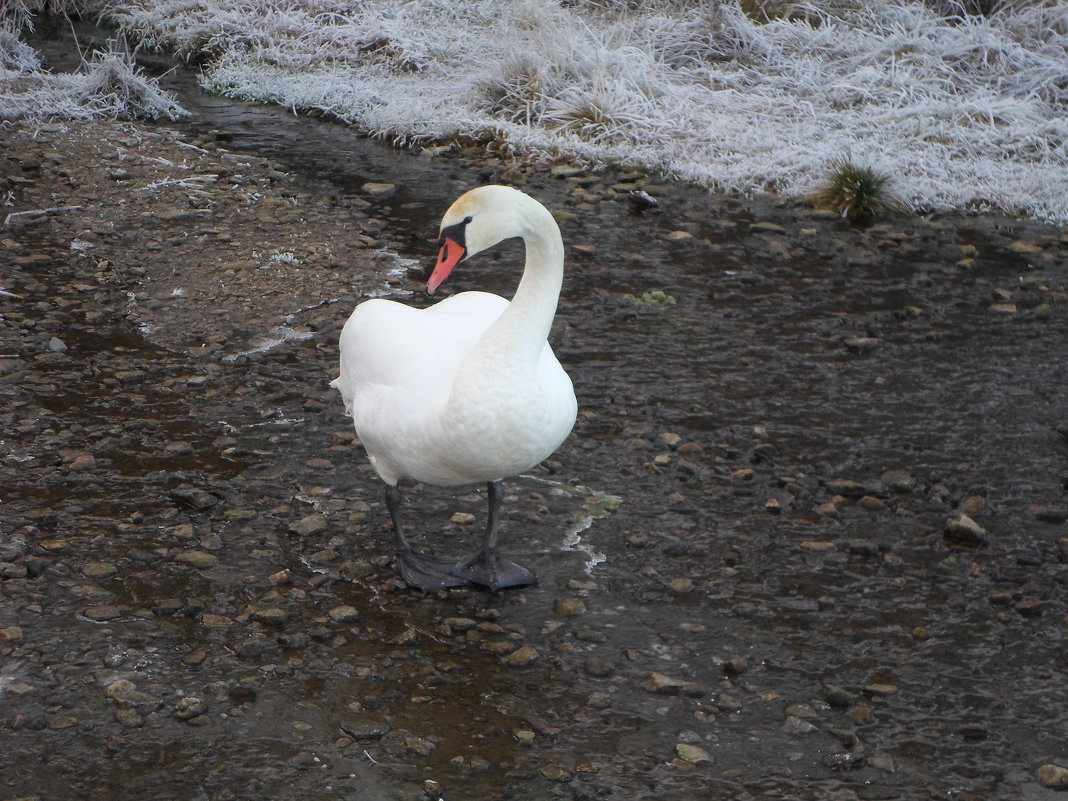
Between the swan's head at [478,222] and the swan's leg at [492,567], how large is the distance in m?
→ 0.83

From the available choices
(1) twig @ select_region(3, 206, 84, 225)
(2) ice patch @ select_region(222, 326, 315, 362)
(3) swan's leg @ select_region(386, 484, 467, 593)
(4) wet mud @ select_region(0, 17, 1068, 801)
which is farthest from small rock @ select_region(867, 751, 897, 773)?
(1) twig @ select_region(3, 206, 84, 225)

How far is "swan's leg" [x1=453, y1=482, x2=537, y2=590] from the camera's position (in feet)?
13.4

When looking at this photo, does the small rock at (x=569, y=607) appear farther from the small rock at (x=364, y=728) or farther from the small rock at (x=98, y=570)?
the small rock at (x=98, y=570)

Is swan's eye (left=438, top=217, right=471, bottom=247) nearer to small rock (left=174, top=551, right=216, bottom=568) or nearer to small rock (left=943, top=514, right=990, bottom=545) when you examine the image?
small rock (left=174, top=551, right=216, bottom=568)

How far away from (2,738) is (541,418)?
180 cm

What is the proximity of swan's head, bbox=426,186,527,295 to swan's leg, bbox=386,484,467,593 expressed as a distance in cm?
84

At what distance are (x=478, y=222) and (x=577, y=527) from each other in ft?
4.54

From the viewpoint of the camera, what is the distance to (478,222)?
3686 mm

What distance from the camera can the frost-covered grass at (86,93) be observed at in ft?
30.6

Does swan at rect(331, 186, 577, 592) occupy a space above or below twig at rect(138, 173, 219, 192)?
above

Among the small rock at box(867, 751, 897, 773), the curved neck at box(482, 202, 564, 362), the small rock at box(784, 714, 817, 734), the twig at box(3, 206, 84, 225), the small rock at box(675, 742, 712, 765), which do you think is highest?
the curved neck at box(482, 202, 564, 362)

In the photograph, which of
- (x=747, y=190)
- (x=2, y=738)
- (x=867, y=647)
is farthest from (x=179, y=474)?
(x=747, y=190)

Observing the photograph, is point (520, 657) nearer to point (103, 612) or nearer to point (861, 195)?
point (103, 612)

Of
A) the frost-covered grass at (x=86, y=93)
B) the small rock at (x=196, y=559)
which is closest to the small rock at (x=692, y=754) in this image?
the small rock at (x=196, y=559)
